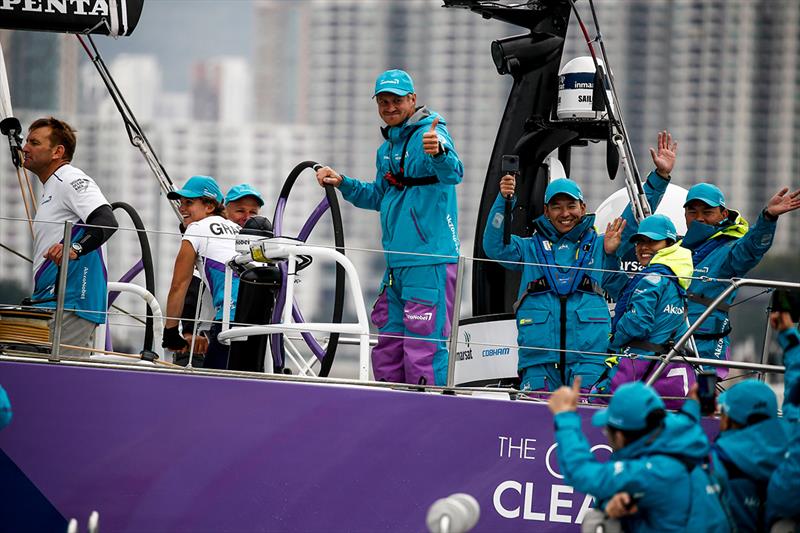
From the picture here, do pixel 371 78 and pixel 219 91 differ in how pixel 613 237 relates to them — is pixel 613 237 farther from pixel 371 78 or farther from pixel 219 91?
pixel 219 91

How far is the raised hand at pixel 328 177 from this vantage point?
6895 millimetres

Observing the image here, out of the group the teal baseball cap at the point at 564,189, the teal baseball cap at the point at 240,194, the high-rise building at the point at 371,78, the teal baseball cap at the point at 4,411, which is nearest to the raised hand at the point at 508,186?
the teal baseball cap at the point at 564,189

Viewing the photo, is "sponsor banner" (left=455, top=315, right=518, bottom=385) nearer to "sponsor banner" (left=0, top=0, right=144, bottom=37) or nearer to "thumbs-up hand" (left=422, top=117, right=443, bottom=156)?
"thumbs-up hand" (left=422, top=117, right=443, bottom=156)

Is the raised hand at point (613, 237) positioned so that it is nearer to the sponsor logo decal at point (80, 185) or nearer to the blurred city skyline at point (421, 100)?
the sponsor logo decal at point (80, 185)

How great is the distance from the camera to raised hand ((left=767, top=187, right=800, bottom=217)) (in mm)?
6480

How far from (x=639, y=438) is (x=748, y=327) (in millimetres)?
76696

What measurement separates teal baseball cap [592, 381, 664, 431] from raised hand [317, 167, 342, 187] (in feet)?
7.68

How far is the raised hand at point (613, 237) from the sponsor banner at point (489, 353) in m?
0.60

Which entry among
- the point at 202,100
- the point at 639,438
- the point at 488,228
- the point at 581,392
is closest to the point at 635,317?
the point at 581,392

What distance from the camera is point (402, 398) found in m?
6.18

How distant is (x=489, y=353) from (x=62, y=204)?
1990 mm

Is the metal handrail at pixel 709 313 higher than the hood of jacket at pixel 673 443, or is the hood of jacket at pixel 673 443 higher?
the metal handrail at pixel 709 313

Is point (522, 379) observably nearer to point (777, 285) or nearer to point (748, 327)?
point (777, 285)

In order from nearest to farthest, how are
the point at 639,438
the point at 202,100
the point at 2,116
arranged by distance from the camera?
the point at 639,438, the point at 2,116, the point at 202,100
